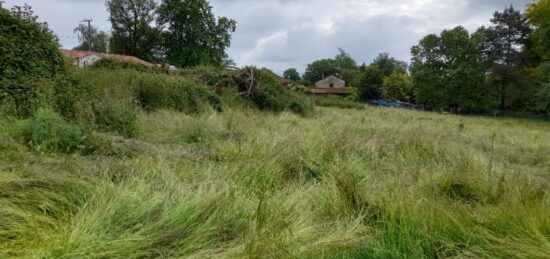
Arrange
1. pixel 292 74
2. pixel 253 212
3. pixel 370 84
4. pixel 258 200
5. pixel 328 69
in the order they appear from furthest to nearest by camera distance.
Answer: pixel 328 69, pixel 292 74, pixel 370 84, pixel 258 200, pixel 253 212

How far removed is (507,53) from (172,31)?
116 feet

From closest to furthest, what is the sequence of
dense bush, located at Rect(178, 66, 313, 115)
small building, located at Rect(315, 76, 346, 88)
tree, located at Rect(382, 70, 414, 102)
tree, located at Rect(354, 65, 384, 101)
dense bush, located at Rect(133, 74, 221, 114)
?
dense bush, located at Rect(133, 74, 221, 114) < dense bush, located at Rect(178, 66, 313, 115) < tree, located at Rect(354, 65, 384, 101) < tree, located at Rect(382, 70, 414, 102) < small building, located at Rect(315, 76, 346, 88)

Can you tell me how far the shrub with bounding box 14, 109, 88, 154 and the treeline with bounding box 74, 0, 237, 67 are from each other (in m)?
39.6

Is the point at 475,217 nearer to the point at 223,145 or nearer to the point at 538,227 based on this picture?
the point at 538,227

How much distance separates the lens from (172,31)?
154 feet

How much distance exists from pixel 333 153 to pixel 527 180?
7.82 ft

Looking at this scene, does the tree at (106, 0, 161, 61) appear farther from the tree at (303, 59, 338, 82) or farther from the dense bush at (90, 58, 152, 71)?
the tree at (303, 59, 338, 82)

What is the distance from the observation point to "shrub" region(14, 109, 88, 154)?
548cm

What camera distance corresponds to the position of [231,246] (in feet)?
8.64

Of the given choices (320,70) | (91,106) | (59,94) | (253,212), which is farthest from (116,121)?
(320,70)

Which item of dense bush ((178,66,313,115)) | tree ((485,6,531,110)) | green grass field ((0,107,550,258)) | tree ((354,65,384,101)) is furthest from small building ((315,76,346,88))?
green grass field ((0,107,550,258))

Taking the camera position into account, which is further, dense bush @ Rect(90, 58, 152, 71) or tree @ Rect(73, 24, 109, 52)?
tree @ Rect(73, 24, 109, 52)

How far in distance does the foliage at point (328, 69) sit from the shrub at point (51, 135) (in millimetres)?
93476

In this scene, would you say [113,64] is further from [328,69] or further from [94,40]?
[328,69]
